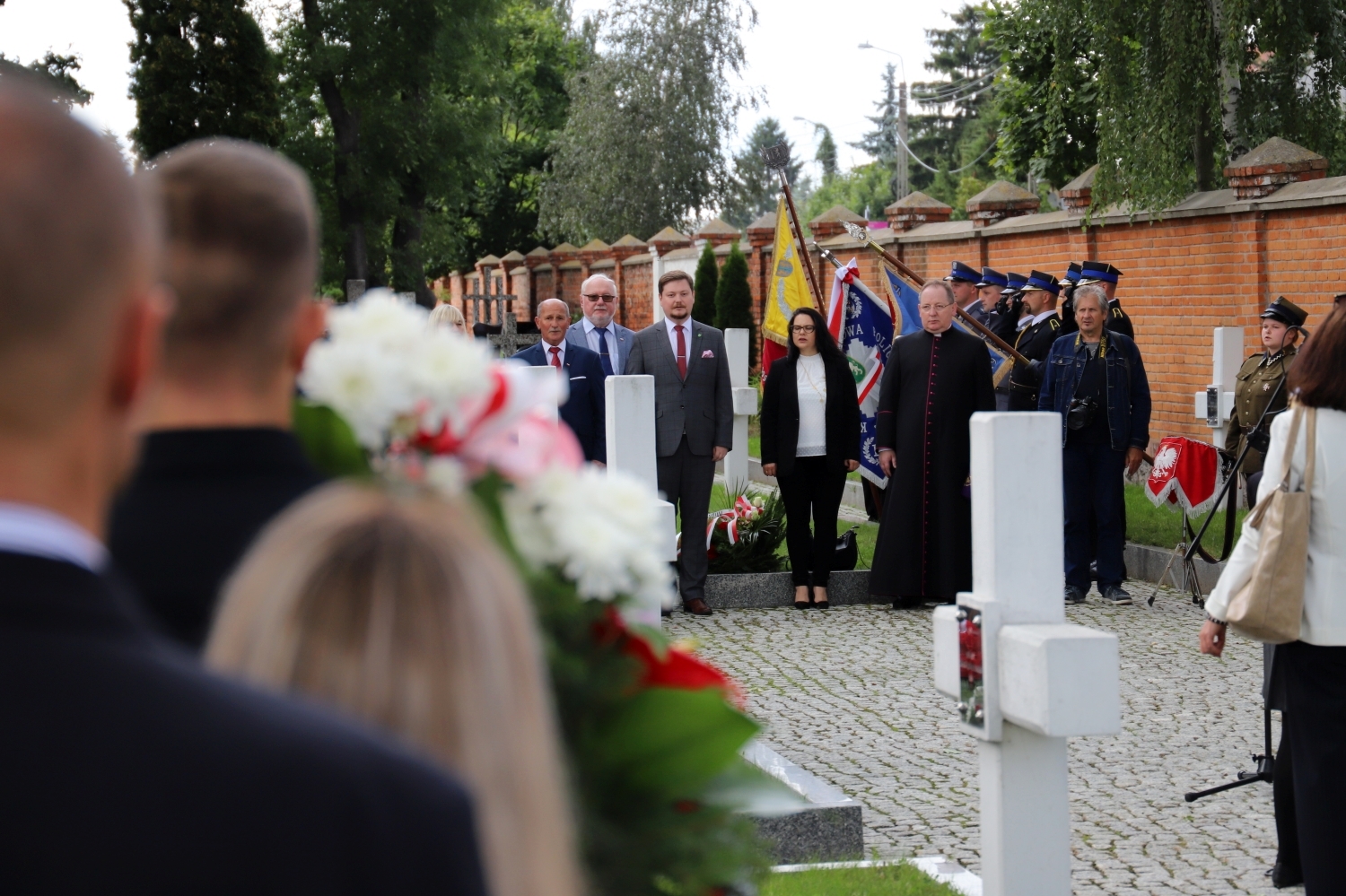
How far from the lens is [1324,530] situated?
438 cm

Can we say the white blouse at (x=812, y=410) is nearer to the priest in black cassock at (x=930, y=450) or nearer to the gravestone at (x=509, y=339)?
the priest in black cassock at (x=930, y=450)

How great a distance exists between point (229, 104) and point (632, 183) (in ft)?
53.4

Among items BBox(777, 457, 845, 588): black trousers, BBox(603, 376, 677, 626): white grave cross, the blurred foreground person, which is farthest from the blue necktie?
the blurred foreground person

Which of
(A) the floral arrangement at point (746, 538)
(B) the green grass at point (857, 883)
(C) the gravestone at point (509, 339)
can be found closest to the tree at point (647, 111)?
(C) the gravestone at point (509, 339)

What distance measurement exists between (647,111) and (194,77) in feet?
54.9

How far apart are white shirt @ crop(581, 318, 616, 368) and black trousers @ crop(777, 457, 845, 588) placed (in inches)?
53.6

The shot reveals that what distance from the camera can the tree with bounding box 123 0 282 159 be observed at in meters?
27.5

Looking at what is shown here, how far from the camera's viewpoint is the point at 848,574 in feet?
34.7

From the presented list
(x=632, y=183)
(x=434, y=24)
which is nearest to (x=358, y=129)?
(x=434, y=24)

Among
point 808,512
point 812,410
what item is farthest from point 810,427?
point 808,512

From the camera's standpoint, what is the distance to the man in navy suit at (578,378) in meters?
9.34

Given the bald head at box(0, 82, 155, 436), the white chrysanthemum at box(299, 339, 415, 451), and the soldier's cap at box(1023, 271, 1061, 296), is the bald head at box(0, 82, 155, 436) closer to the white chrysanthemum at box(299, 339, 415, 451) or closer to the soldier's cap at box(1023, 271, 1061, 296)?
the white chrysanthemum at box(299, 339, 415, 451)

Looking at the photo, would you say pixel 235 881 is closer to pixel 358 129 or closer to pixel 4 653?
pixel 4 653

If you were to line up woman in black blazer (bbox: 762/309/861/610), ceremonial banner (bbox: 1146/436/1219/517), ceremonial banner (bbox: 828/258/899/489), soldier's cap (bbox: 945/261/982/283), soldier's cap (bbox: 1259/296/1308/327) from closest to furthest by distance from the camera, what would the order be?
soldier's cap (bbox: 1259/296/1308/327)
ceremonial banner (bbox: 1146/436/1219/517)
woman in black blazer (bbox: 762/309/861/610)
ceremonial banner (bbox: 828/258/899/489)
soldier's cap (bbox: 945/261/982/283)
